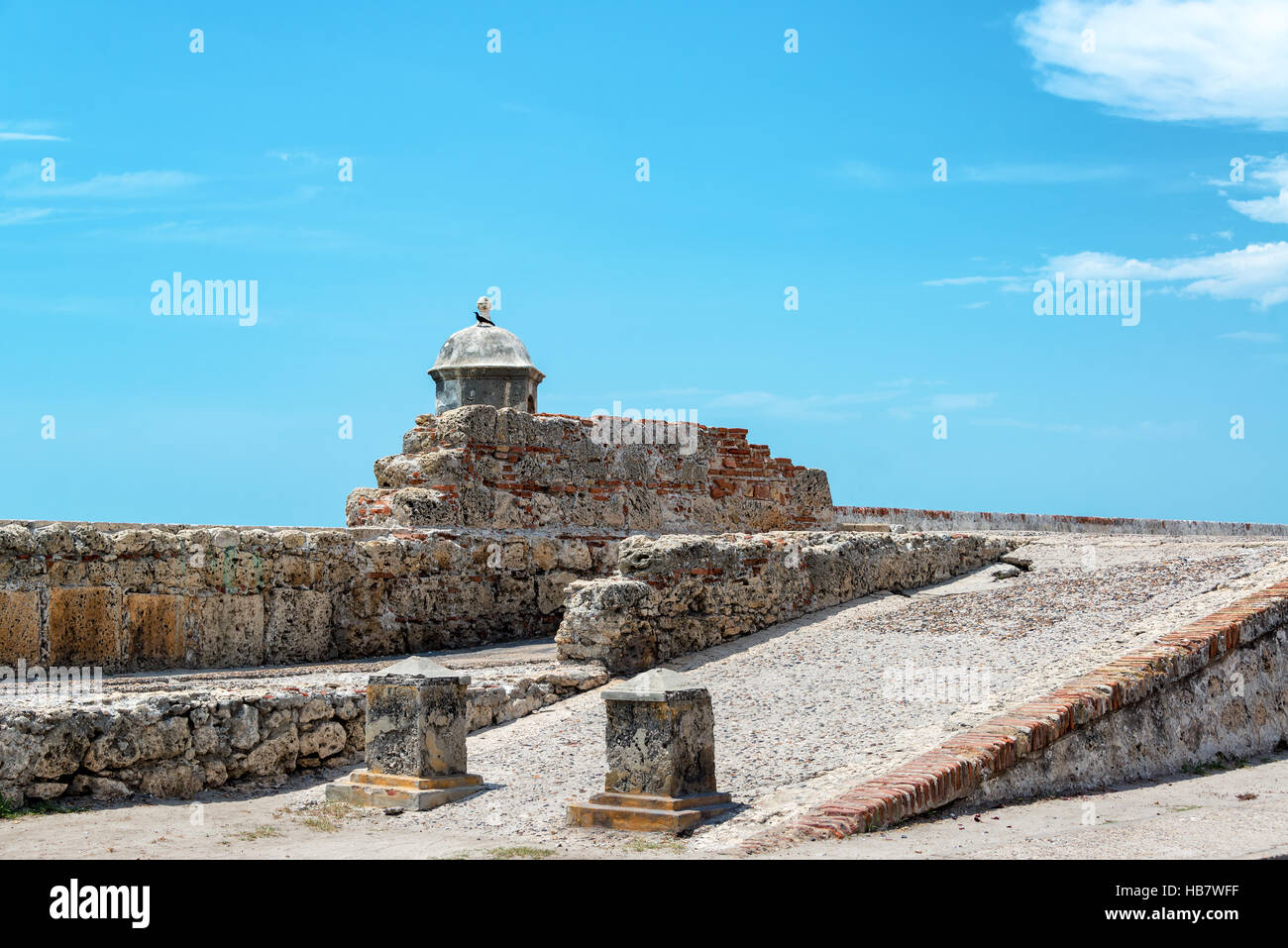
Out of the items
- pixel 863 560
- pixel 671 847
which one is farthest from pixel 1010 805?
pixel 863 560

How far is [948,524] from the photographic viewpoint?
2002 centimetres

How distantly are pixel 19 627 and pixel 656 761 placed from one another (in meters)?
5.48

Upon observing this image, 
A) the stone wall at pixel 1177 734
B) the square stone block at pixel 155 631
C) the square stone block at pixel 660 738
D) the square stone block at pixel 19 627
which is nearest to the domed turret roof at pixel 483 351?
the square stone block at pixel 155 631

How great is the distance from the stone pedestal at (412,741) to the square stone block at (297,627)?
2.83 meters

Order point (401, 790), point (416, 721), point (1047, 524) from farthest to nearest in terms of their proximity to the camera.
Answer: point (1047, 524) → point (416, 721) → point (401, 790)

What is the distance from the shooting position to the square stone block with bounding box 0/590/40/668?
930 centimetres

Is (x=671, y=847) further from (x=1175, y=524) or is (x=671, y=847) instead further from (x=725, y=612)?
(x=1175, y=524)

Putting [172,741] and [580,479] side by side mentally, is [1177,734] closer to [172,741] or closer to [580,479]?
[580,479]

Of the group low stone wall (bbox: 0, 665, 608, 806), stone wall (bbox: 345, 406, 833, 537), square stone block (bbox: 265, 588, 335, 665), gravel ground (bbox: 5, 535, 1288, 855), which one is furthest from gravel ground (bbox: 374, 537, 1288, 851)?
stone wall (bbox: 345, 406, 833, 537)

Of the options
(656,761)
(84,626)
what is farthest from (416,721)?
(84,626)

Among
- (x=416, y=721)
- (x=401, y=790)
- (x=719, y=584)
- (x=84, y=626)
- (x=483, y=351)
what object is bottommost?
(x=401, y=790)

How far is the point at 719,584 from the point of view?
11.5 m

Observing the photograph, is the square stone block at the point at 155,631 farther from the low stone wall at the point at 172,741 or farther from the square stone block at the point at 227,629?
the low stone wall at the point at 172,741

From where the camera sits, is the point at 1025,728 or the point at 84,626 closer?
the point at 1025,728
